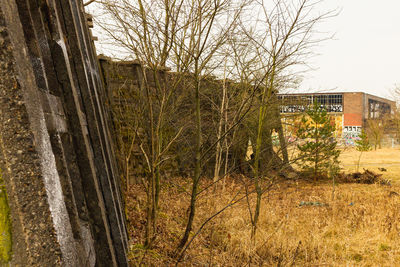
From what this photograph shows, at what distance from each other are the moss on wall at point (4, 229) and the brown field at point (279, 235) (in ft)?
7.85

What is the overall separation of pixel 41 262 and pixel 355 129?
173ft

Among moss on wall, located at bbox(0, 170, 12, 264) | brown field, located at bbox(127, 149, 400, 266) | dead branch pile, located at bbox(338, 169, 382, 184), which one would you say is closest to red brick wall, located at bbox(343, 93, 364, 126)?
dead branch pile, located at bbox(338, 169, 382, 184)

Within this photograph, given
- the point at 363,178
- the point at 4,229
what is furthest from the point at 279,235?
the point at 363,178

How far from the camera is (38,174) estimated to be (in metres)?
0.97

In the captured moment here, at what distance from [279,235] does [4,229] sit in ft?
15.9

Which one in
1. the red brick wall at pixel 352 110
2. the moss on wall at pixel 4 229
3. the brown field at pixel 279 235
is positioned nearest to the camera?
the moss on wall at pixel 4 229

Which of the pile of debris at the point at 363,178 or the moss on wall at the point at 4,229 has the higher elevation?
the moss on wall at the point at 4,229

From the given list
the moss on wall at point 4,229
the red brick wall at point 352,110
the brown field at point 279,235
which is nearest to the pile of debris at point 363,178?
the brown field at point 279,235

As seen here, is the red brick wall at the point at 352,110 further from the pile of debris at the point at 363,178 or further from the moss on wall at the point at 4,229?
the moss on wall at the point at 4,229

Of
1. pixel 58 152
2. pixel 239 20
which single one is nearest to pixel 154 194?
pixel 239 20

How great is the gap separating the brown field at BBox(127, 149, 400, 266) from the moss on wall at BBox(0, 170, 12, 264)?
94.1 inches

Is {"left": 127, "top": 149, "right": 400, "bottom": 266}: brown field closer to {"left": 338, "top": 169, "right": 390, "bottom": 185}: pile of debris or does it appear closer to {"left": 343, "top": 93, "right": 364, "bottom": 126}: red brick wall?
{"left": 338, "top": 169, "right": 390, "bottom": 185}: pile of debris

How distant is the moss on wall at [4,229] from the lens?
915mm

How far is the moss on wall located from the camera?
0.91 metres
